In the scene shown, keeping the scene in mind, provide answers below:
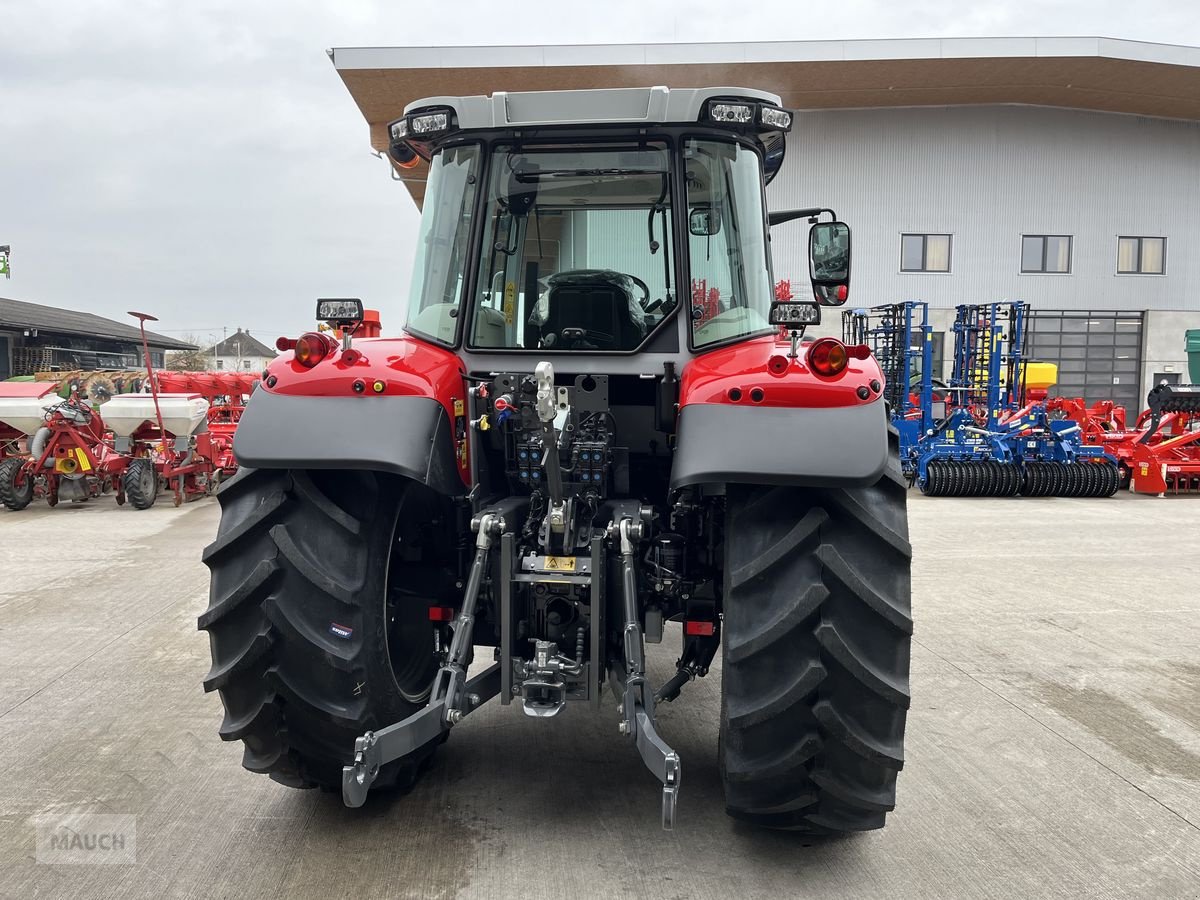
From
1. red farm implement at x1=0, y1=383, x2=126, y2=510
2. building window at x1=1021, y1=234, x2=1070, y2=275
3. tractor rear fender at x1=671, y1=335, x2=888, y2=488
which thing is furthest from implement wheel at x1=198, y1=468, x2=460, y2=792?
building window at x1=1021, y1=234, x2=1070, y2=275

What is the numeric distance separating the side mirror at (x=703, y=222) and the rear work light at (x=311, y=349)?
4.66 ft

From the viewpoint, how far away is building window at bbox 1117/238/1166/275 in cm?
2484

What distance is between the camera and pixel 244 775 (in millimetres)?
3590

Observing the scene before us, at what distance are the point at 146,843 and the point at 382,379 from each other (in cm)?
174

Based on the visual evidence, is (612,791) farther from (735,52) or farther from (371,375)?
(735,52)

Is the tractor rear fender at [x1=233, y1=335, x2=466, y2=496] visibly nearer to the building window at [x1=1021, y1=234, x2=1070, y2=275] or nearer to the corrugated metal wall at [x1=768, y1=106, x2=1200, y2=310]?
the corrugated metal wall at [x1=768, y1=106, x2=1200, y2=310]

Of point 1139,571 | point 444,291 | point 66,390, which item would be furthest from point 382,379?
point 66,390

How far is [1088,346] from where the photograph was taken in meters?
25.2

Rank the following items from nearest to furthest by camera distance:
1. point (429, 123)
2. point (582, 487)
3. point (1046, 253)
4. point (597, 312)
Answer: point (582, 487)
point (429, 123)
point (597, 312)
point (1046, 253)

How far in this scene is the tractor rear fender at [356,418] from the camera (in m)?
2.85

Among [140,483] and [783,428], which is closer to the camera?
[783,428]

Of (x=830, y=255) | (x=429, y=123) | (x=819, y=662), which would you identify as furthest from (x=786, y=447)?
(x=429, y=123)

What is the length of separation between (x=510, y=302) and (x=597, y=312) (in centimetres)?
37

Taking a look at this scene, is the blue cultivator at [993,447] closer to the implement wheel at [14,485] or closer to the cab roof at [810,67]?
the cab roof at [810,67]
